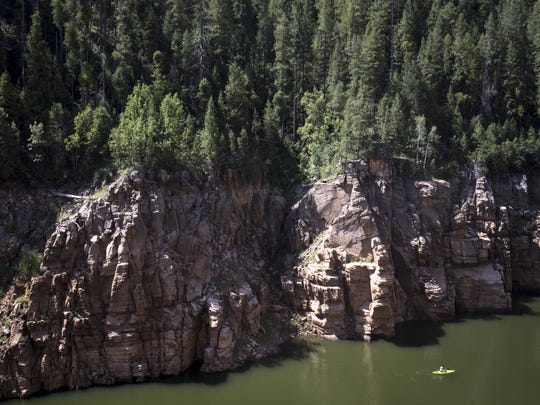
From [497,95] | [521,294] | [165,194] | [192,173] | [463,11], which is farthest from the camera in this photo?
[463,11]

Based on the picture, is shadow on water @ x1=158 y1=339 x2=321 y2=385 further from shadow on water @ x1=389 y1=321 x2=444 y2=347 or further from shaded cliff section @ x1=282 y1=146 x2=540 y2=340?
shadow on water @ x1=389 y1=321 x2=444 y2=347

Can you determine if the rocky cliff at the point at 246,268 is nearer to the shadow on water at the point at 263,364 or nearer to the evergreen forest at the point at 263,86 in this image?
the shadow on water at the point at 263,364

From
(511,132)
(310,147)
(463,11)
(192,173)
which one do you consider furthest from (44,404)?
(463,11)

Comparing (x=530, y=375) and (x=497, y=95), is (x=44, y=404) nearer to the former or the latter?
(x=530, y=375)

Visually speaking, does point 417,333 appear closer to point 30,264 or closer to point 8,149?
point 30,264

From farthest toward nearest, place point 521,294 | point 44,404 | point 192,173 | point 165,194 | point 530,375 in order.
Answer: point 521,294 < point 192,173 < point 165,194 < point 530,375 < point 44,404

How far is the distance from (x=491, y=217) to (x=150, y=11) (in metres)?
38.0

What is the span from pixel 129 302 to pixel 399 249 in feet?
76.6

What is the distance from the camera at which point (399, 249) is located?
4366cm

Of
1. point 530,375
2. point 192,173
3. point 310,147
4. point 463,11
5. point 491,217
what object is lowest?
point 530,375

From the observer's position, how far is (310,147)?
4700 centimetres

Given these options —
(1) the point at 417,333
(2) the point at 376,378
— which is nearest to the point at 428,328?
(1) the point at 417,333

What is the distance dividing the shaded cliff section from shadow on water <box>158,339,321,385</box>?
192cm

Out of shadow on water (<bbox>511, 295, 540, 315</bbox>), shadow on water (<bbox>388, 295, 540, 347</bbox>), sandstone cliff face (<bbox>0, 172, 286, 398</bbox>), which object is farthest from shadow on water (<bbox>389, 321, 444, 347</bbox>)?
sandstone cliff face (<bbox>0, 172, 286, 398</bbox>)
